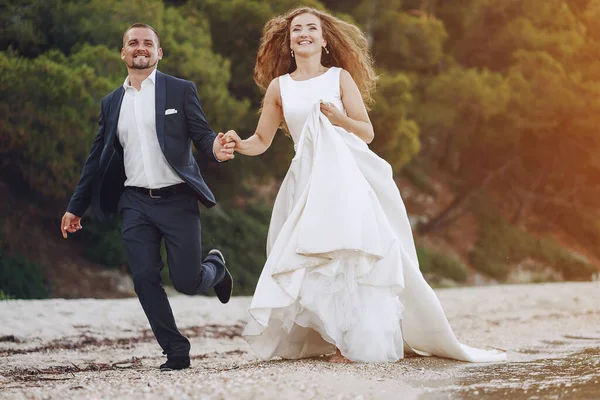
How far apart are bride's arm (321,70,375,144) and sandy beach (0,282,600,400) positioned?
1354mm

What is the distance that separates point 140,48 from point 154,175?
75 cm

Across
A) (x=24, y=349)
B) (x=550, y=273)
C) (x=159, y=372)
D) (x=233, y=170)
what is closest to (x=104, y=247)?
(x=233, y=170)

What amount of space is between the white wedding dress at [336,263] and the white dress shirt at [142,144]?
742 millimetres

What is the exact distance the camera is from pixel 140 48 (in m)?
5.35

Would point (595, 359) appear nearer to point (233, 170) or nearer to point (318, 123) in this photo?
point (318, 123)

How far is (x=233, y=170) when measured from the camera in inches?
619

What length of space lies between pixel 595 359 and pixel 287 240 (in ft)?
6.50

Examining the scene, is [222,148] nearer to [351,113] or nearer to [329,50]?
[351,113]

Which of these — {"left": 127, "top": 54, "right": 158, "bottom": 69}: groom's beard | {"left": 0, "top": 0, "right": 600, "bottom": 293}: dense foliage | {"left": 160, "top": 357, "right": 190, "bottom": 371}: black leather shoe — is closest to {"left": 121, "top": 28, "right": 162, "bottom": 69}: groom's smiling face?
{"left": 127, "top": 54, "right": 158, "bottom": 69}: groom's beard

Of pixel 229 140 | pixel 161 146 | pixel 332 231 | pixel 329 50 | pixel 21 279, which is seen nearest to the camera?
pixel 332 231

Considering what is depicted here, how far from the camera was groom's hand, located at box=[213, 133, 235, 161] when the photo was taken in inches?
208

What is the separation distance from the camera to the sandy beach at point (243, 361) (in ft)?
13.1

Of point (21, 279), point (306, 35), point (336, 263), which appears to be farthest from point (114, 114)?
point (21, 279)

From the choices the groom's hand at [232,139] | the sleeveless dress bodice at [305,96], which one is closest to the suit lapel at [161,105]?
the groom's hand at [232,139]
